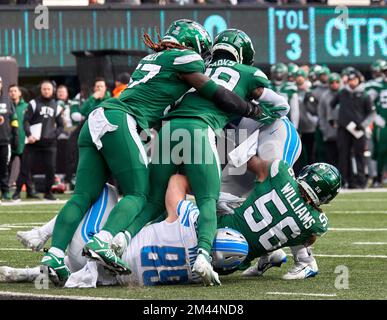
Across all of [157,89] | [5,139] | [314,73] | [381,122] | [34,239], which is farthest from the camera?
[314,73]

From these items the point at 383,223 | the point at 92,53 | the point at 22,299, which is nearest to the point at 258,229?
the point at 22,299

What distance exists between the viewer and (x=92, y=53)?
19453 mm

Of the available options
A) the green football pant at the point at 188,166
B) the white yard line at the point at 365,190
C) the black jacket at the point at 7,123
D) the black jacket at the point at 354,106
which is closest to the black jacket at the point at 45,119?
the black jacket at the point at 7,123

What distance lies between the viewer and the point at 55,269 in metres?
7.35

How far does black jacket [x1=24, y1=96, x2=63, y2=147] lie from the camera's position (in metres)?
16.5

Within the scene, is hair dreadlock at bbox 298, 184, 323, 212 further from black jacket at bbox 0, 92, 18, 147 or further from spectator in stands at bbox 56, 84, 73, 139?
spectator in stands at bbox 56, 84, 73, 139

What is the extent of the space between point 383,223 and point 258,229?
16.1 ft

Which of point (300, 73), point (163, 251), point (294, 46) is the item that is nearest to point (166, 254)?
point (163, 251)

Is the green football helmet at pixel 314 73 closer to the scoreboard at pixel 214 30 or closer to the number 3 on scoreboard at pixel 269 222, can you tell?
the scoreboard at pixel 214 30

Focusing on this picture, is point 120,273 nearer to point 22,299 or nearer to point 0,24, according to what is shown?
point 22,299

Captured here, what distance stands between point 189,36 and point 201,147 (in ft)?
2.59

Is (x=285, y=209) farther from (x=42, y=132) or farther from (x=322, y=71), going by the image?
(x=322, y=71)

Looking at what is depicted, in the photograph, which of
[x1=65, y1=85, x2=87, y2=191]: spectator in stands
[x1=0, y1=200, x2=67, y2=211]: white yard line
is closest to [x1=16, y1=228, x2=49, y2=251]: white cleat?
[x1=0, y1=200, x2=67, y2=211]: white yard line

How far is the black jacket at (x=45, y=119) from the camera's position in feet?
54.1
